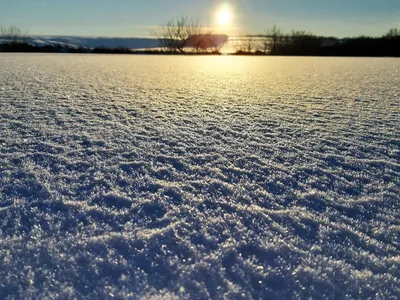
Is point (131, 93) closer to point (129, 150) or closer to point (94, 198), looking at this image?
point (129, 150)

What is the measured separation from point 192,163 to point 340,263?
1296 millimetres

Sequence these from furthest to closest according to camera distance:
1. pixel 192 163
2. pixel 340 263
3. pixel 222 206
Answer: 1. pixel 192 163
2. pixel 222 206
3. pixel 340 263

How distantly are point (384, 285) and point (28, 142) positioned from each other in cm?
292

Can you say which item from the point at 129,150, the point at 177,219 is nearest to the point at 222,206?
the point at 177,219

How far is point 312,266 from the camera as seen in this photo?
1206 millimetres

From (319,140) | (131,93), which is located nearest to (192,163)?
(319,140)

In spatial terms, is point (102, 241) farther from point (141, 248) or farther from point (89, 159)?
point (89, 159)

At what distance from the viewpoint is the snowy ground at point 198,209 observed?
1123 mm

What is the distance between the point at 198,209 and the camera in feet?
5.24

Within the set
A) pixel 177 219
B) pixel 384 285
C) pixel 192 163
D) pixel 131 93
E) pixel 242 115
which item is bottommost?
pixel 384 285

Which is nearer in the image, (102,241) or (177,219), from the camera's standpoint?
(102,241)

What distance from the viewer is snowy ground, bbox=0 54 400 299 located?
1123 mm

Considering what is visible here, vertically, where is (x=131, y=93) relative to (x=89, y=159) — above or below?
above

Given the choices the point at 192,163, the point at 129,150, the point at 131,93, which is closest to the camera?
the point at 192,163
